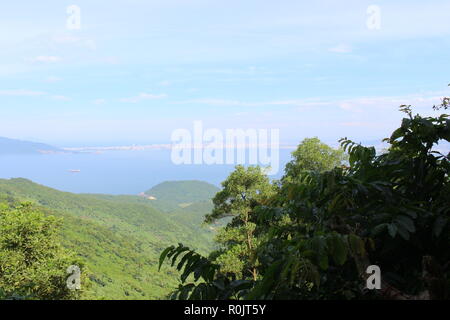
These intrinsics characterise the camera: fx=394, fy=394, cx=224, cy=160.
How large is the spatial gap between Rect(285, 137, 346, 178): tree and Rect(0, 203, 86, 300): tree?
12582mm

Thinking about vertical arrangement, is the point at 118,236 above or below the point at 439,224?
below

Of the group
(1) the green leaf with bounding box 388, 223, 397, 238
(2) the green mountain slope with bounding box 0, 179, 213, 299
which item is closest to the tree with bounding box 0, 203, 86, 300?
(2) the green mountain slope with bounding box 0, 179, 213, 299

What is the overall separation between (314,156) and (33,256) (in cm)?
1594

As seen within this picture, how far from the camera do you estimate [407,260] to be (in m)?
2.25

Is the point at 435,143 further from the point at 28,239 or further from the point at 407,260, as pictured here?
the point at 28,239

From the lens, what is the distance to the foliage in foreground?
5.98ft

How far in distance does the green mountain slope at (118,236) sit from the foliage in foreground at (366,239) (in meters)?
25.7

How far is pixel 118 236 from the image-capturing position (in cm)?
8544

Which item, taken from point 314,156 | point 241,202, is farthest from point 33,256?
point 314,156

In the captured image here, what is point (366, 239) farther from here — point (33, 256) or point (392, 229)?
point (33, 256)

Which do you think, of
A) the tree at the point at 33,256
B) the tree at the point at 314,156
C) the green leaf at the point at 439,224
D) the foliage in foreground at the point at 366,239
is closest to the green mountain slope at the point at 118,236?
the tree at the point at 33,256

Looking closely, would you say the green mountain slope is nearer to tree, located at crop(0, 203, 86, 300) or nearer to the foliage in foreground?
tree, located at crop(0, 203, 86, 300)
